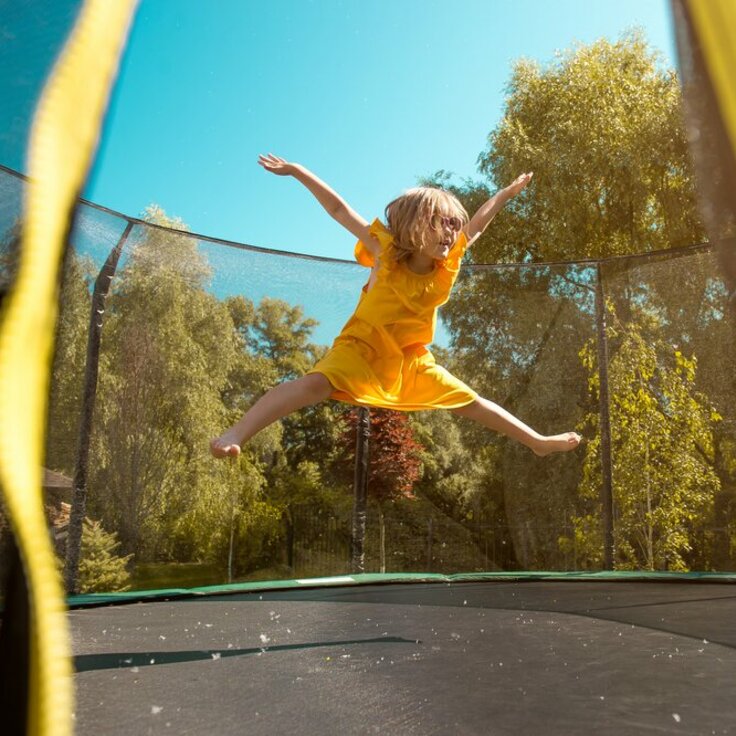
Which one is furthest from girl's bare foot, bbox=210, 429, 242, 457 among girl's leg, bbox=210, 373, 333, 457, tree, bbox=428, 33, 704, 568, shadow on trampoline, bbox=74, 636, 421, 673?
tree, bbox=428, 33, 704, 568

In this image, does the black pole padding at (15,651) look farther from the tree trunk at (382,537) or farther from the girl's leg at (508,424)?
the tree trunk at (382,537)

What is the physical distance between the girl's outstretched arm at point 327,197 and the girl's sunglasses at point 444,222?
0.41 feet

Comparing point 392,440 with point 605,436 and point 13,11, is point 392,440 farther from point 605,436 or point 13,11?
point 13,11

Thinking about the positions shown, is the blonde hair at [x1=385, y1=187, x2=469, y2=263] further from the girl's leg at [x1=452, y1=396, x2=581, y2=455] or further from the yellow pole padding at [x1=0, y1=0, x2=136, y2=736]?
the yellow pole padding at [x1=0, y1=0, x2=136, y2=736]

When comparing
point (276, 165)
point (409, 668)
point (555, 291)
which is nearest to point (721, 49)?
→ point (409, 668)

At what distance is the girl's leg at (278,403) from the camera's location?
129 centimetres

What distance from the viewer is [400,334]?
1.58 metres

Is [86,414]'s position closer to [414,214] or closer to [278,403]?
[278,403]

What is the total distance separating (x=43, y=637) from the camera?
25cm

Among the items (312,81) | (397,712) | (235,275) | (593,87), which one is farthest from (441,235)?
(593,87)

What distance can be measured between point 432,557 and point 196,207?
156cm

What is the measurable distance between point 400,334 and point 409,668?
2.45 feet

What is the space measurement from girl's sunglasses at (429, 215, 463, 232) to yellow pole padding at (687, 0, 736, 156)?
1230 millimetres

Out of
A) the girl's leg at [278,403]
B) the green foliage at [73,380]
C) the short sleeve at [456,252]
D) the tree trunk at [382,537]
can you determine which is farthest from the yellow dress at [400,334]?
the tree trunk at [382,537]
